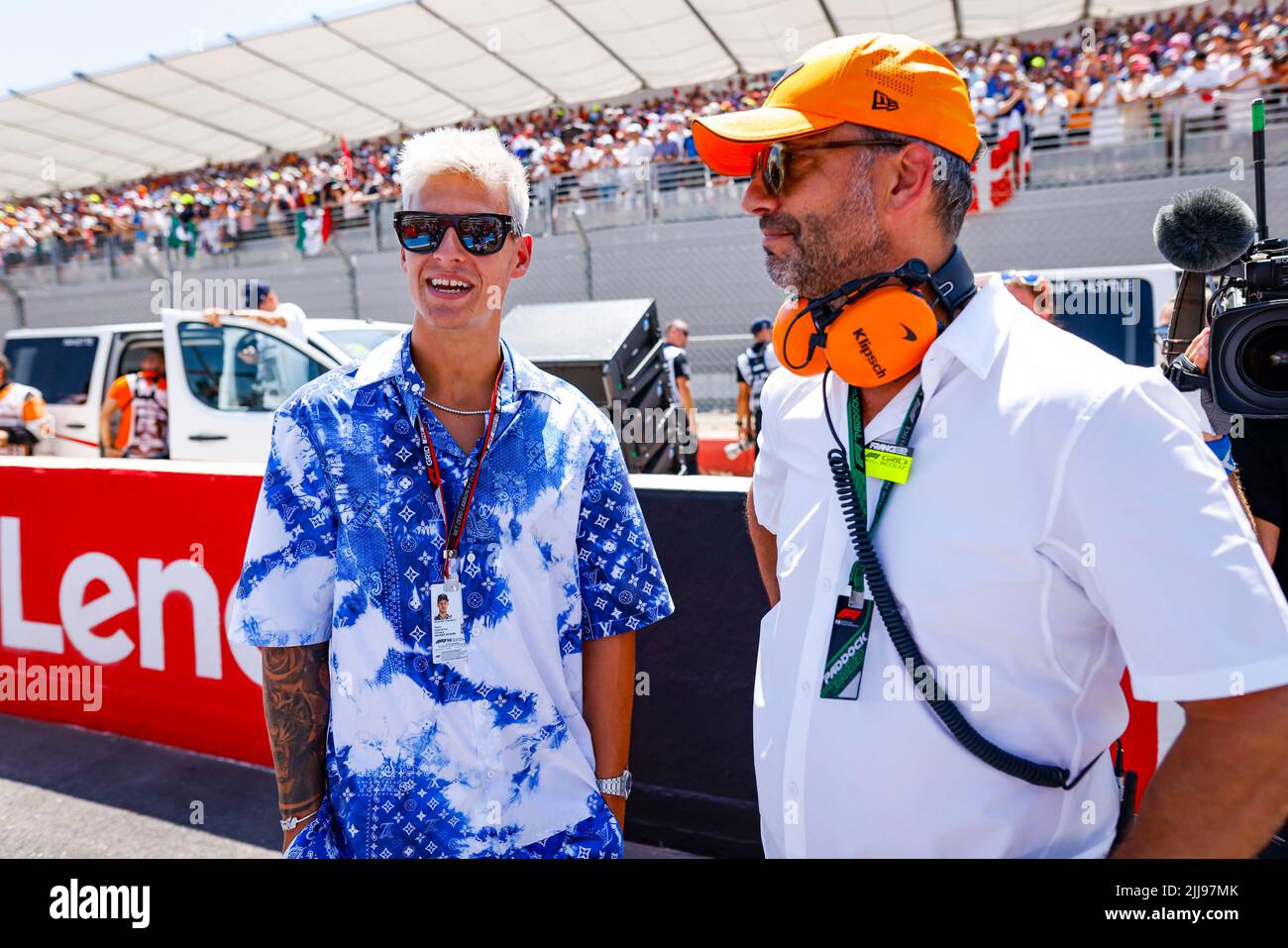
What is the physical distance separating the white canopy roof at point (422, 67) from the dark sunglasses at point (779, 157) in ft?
56.8

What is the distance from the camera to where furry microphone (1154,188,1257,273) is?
240 centimetres

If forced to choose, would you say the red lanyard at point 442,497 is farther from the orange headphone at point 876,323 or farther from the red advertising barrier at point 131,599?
the red advertising barrier at point 131,599

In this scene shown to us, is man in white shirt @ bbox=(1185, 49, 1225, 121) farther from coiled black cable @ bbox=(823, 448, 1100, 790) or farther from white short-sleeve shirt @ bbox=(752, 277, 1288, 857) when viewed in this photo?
coiled black cable @ bbox=(823, 448, 1100, 790)

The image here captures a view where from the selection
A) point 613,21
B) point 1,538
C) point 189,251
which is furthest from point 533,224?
point 1,538

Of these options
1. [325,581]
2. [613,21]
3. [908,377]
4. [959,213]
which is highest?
[613,21]

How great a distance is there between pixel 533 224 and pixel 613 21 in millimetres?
5364

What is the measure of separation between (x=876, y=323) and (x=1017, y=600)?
17.7 inches

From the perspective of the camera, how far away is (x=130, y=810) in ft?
12.1

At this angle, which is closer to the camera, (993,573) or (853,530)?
(993,573)

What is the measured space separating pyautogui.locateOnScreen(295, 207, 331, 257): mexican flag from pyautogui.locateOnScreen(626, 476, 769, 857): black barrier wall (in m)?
16.9

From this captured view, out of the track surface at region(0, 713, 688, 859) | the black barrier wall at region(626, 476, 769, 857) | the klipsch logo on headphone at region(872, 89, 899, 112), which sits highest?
the klipsch logo on headphone at region(872, 89, 899, 112)

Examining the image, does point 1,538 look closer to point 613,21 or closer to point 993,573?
point 993,573

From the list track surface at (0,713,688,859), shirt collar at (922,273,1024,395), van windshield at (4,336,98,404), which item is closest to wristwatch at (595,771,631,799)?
shirt collar at (922,273,1024,395)
